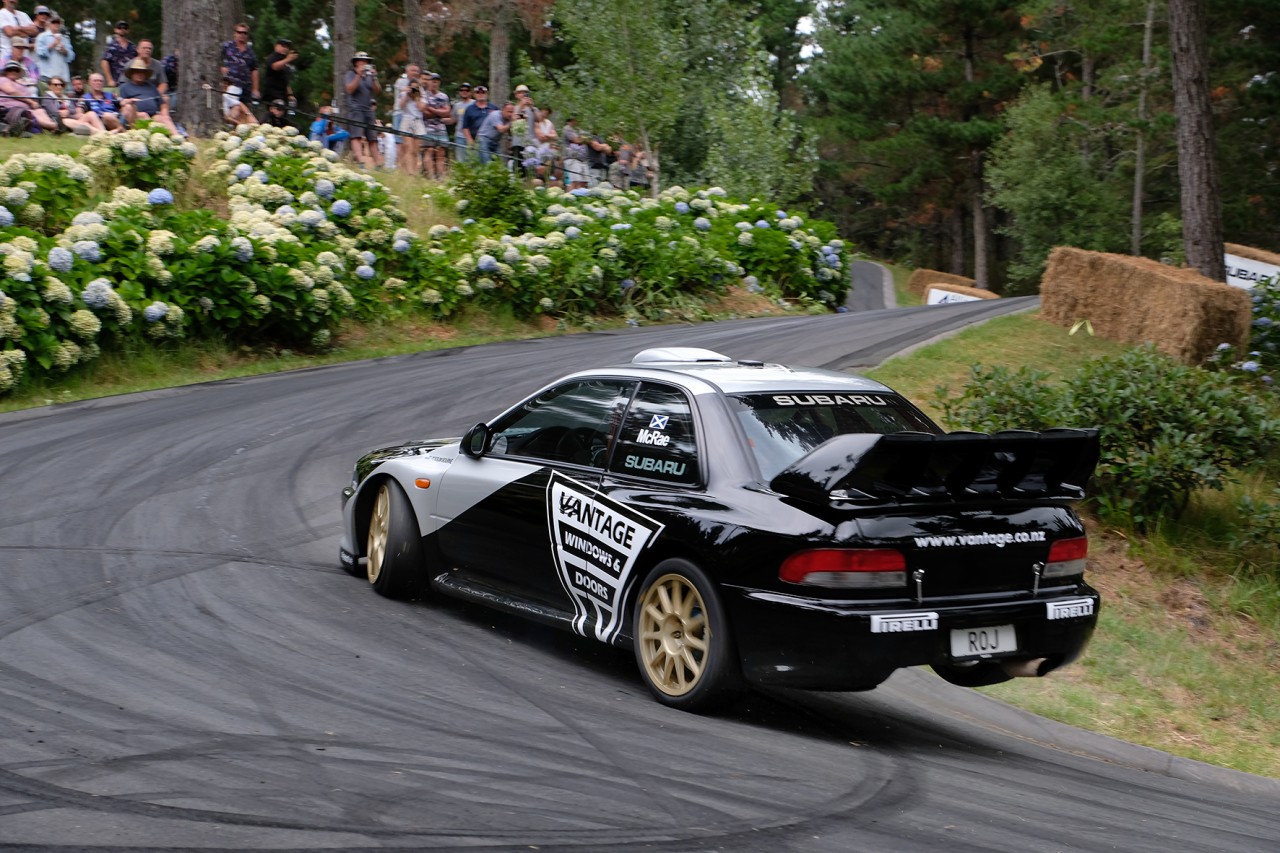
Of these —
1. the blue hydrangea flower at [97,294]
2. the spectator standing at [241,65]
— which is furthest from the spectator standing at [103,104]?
the blue hydrangea flower at [97,294]

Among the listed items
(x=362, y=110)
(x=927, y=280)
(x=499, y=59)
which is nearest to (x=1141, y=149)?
(x=927, y=280)

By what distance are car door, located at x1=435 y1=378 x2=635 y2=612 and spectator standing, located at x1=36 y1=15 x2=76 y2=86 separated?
16221 mm

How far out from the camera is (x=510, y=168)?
70.8 feet

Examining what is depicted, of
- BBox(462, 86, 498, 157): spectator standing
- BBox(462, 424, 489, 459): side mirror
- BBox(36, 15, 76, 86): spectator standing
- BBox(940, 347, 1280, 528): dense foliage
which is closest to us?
BBox(462, 424, 489, 459): side mirror

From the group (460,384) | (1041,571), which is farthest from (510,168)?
(1041,571)

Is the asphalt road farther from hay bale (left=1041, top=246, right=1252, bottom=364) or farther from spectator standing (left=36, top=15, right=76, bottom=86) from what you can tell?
spectator standing (left=36, top=15, right=76, bottom=86)

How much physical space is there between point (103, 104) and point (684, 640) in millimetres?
17401

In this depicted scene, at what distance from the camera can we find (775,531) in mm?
5293

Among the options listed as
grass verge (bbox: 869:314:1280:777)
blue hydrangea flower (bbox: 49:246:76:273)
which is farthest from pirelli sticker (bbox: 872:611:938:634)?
blue hydrangea flower (bbox: 49:246:76:273)


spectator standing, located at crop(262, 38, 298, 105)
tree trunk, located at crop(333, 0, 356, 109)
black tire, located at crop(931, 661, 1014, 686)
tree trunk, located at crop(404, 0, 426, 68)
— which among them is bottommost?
black tire, located at crop(931, 661, 1014, 686)

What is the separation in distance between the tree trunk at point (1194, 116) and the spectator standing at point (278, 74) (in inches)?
530

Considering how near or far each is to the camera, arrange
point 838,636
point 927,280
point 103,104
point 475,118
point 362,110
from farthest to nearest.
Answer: point 927,280 → point 475,118 → point 362,110 → point 103,104 → point 838,636

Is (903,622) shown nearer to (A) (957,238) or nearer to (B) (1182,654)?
(B) (1182,654)

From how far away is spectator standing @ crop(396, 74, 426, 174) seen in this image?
76.3 ft
